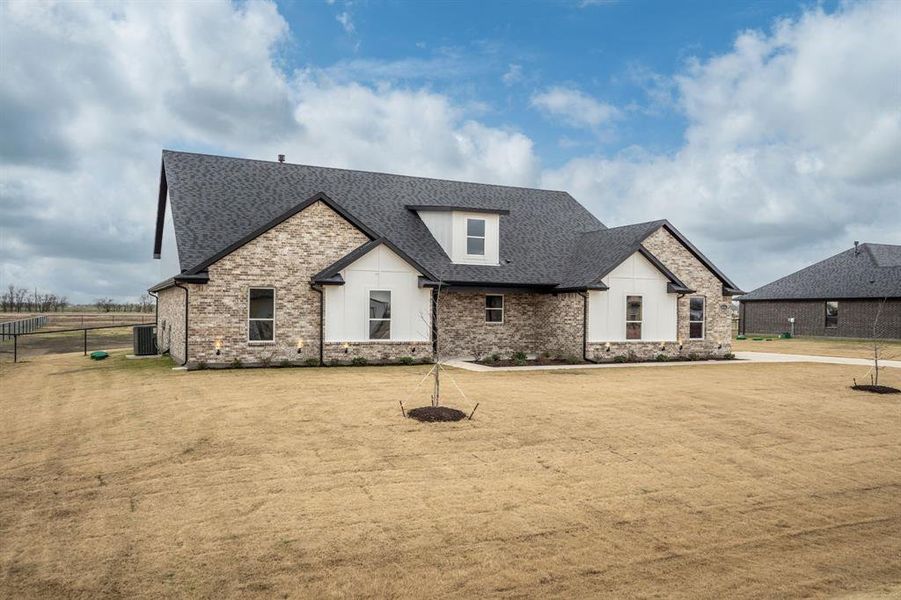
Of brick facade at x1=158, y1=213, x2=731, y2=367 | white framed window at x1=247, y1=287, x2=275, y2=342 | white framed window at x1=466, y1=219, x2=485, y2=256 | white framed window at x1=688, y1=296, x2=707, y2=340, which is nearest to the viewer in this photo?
brick facade at x1=158, y1=213, x2=731, y2=367

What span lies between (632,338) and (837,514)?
18.0 metres

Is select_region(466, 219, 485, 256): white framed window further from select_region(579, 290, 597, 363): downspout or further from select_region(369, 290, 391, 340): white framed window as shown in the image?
select_region(369, 290, 391, 340): white framed window

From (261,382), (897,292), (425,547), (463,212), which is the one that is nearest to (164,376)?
(261,382)

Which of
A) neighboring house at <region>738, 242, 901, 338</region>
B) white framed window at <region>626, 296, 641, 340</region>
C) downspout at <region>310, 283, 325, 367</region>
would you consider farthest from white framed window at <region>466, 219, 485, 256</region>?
neighboring house at <region>738, 242, 901, 338</region>

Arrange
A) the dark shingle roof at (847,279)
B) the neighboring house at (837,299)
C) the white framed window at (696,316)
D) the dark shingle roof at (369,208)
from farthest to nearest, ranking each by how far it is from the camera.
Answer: the dark shingle roof at (847,279) → the neighboring house at (837,299) → the white framed window at (696,316) → the dark shingle roof at (369,208)

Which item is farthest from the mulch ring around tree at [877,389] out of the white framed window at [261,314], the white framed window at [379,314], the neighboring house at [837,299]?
the neighboring house at [837,299]

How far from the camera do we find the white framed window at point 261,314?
830 inches

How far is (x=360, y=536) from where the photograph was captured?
644 centimetres

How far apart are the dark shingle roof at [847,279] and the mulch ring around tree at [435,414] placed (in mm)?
38471

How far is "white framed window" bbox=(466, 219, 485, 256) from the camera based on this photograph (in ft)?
85.5

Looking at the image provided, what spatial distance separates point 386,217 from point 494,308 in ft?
18.8

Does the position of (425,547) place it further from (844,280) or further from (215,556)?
(844,280)

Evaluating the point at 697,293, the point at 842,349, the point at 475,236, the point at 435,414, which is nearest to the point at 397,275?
the point at 475,236

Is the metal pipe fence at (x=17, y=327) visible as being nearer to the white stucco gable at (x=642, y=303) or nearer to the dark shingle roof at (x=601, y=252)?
→ the dark shingle roof at (x=601, y=252)
